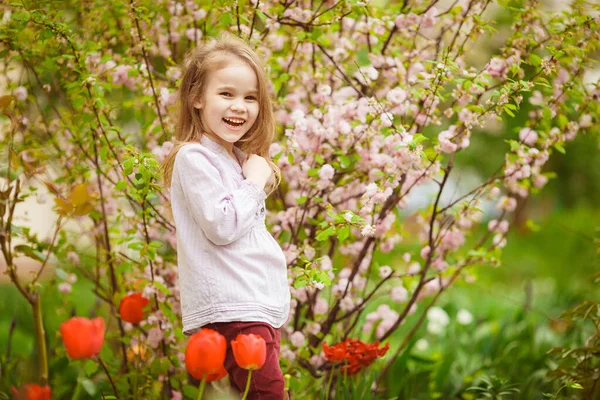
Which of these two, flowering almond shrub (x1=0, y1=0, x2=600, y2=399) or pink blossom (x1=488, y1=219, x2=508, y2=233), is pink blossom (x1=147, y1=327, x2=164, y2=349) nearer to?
flowering almond shrub (x1=0, y1=0, x2=600, y2=399)

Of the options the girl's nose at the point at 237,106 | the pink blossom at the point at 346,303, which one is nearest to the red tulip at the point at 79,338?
the girl's nose at the point at 237,106

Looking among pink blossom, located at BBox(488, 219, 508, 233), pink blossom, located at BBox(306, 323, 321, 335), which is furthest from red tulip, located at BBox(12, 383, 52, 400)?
pink blossom, located at BBox(488, 219, 508, 233)

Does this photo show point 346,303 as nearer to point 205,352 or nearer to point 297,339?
point 297,339

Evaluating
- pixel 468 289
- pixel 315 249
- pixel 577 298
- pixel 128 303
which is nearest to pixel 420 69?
pixel 315 249

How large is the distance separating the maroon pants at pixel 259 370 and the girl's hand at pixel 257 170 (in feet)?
1.33

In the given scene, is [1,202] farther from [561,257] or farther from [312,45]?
[561,257]

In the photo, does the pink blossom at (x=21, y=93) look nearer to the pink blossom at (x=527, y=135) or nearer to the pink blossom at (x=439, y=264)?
the pink blossom at (x=439, y=264)

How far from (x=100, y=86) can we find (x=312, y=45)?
903mm

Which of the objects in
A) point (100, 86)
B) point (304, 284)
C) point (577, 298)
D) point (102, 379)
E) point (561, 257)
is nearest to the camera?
point (304, 284)

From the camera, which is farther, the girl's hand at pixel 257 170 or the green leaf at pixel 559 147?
the green leaf at pixel 559 147

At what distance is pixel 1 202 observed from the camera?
2197mm

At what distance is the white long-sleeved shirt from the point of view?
71.1 inches

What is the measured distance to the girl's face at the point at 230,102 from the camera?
195 cm

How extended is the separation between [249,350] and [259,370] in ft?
0.97
